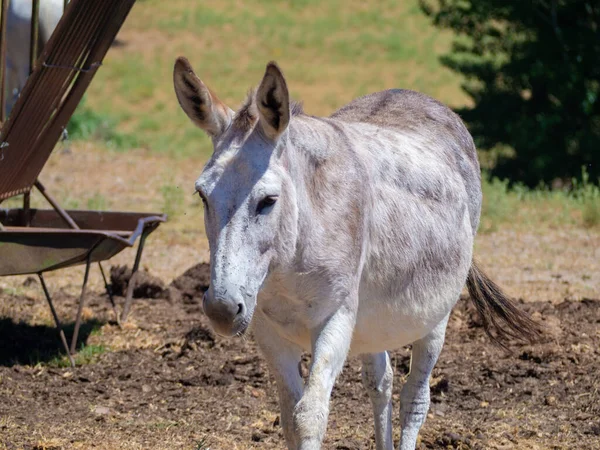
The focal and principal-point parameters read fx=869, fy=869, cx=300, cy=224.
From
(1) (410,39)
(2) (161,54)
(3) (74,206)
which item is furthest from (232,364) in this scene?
(1) (410,39)

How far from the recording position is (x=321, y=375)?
9.75ft

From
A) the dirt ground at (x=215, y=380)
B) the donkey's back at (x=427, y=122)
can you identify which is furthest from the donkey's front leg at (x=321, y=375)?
the donkey's back at (x=427, y=122)

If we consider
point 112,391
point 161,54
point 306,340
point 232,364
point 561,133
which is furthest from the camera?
point 161,54

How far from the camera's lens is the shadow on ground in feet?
17.4

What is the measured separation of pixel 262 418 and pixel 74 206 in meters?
4.89

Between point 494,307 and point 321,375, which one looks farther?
point 494,307

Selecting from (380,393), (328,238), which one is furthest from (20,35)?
(328,238)

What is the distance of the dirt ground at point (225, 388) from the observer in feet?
13.8

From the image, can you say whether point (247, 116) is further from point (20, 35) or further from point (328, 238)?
point (20, 35)

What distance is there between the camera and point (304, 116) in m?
3.23

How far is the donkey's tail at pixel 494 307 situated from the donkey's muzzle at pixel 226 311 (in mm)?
2179

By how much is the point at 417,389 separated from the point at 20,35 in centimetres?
552

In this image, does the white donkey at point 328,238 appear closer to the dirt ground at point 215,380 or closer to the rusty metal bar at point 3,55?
the dirt ground at point 215,380

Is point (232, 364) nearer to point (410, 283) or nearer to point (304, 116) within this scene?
point (410, 283)
